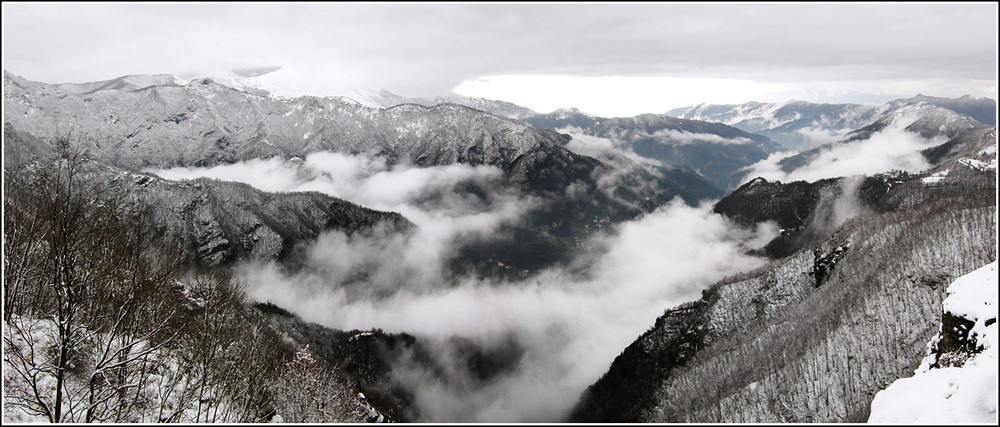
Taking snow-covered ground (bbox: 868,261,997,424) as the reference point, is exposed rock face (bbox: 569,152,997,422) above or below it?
below

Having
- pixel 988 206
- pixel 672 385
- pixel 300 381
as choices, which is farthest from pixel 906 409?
pixel 988 206

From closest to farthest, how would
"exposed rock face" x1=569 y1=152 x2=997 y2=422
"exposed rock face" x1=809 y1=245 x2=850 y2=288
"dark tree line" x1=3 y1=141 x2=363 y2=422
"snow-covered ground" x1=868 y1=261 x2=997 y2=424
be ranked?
"snow-covered ground" x1=868 y1=261 x2=997 y2=424 → "dark tree line" x1=3 y1=141 x2=363 y2=422 → "exposed rock face" x1=569 y1=152 x2=997 y2=422 → "exposed rock face" x1=809 y1=245 x2=850 y2=288

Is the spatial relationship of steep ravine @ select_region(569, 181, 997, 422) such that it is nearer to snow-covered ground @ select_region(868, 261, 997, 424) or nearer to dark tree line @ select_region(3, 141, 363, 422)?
snow-covered ground @ select_region(868, 261, 997, 424)

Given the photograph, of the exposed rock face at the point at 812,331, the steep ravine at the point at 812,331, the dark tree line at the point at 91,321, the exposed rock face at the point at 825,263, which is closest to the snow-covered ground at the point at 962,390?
the dark tree line at the point at 91,321

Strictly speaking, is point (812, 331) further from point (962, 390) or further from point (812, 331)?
point (962, 390)

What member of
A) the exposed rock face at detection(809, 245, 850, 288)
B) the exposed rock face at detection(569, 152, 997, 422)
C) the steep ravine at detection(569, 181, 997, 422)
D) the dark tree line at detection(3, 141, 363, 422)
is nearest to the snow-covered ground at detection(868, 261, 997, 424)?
the dark tree line at detection(3, 141, 363, 422)

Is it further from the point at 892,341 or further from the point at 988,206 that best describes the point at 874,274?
the point at 988,206

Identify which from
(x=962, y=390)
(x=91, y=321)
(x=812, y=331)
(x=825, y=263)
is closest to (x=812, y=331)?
(x=812, y=331)

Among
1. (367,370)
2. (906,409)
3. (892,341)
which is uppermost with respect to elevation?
(906,409)
